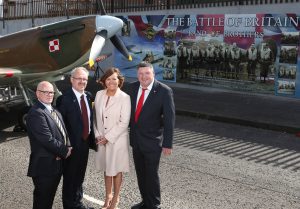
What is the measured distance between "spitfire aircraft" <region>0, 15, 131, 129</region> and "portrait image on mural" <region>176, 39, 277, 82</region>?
494 cm

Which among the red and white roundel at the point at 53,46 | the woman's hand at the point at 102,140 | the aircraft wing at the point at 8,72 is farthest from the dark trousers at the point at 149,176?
the red and white roundel at the point at 53,46

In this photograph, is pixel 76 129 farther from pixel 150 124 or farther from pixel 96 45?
pixel 96 45

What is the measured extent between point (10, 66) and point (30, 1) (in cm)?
1294

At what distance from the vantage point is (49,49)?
29.5 ft

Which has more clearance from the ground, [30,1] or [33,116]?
[30,1]

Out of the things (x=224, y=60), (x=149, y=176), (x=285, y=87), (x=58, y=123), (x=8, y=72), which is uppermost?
(x=224, y=60)

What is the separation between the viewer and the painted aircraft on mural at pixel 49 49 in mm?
8945

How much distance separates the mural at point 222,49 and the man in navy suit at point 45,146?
9.18 m

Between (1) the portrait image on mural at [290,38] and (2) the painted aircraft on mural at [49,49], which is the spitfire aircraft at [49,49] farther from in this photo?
(1) the portrait image on mural at [290,38]

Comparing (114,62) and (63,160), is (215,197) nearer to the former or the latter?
(63,160)

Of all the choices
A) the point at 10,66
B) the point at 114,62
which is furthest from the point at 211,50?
the point at 10,66

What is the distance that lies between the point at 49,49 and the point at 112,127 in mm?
5278

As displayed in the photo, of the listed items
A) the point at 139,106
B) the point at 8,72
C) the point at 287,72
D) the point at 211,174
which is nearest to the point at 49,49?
the point at 8,72

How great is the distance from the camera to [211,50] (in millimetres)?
Result: 13336
